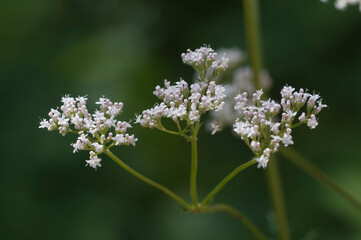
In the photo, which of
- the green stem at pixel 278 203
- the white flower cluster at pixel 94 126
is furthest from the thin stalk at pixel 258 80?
the white flower cluster at pixel 94 126

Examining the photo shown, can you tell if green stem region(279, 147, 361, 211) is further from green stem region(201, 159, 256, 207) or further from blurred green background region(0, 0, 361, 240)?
blurred green background region(0, 0, 361, 240)

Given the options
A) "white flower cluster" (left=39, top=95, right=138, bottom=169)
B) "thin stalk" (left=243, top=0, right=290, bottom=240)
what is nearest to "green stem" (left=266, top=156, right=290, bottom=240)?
"thin stalk" (left=243, top=0, right=290, bottom=240)

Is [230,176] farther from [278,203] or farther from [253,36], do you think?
[253,36]

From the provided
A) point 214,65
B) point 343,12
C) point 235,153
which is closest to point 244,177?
point 235,153

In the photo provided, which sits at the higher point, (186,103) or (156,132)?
(156,132)

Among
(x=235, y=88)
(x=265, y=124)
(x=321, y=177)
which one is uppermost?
(x=235, y=88)

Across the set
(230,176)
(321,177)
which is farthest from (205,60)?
(321,177)
